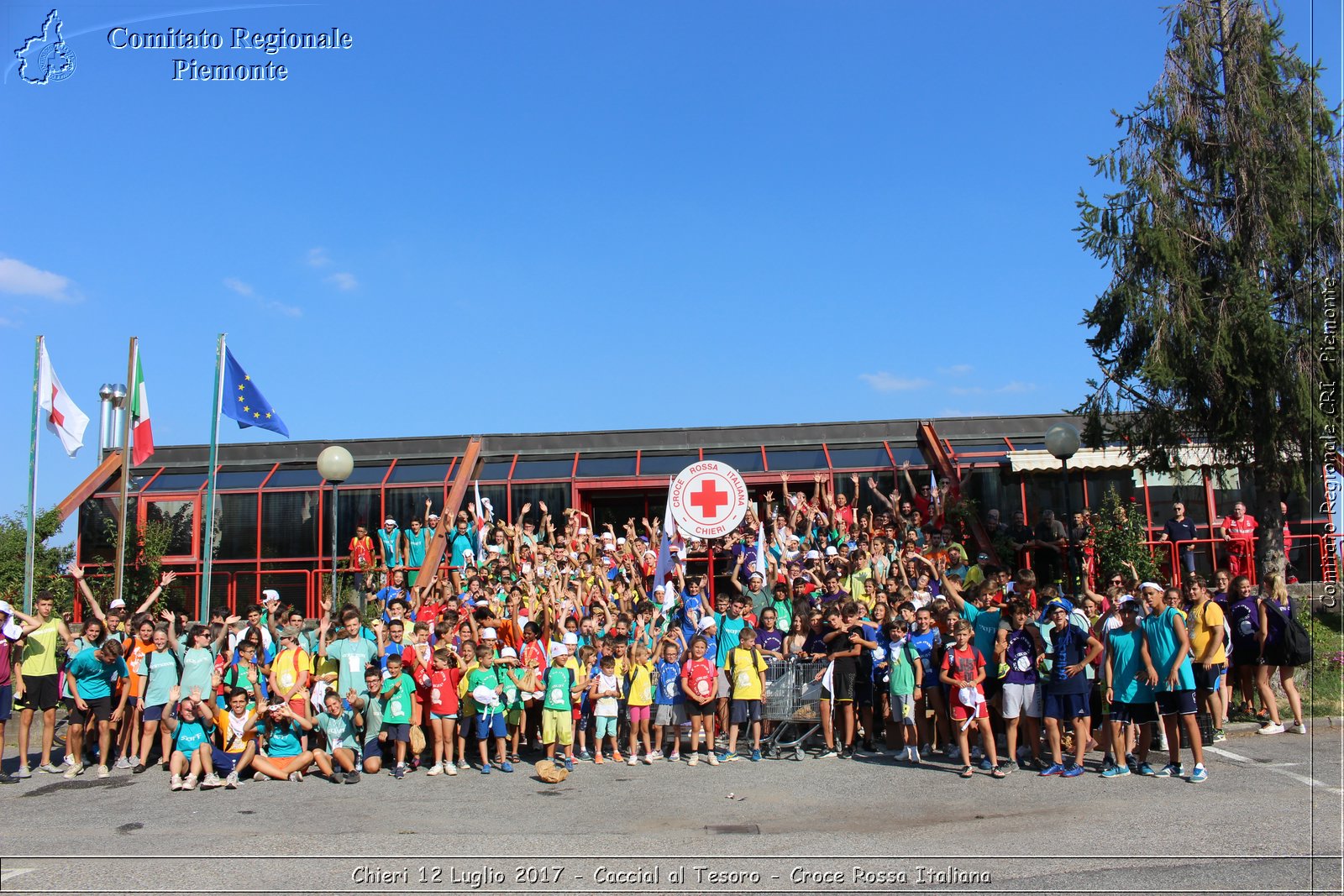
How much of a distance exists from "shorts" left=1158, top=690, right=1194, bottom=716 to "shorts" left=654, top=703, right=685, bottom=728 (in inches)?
186

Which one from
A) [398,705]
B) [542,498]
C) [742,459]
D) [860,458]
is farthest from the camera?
[742,459]

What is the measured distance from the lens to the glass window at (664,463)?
1994 cm

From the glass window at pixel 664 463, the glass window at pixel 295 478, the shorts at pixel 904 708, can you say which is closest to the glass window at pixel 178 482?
the glass window at pixel 295 478

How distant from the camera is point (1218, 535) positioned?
17.2 meters

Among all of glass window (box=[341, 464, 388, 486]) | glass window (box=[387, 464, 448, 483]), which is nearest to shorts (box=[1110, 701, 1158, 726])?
glass window (box=[387, 464, 448, 483])

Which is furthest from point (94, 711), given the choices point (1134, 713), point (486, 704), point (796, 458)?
point (796, 458)

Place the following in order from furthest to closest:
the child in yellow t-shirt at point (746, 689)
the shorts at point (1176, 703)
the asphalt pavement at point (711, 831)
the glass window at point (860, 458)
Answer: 1. the glass window at point (860, 458)
2. the child in yellow t-shirt at point (746, 689)
3. the shorts at point (1176, 703)
4. the asphalt pavement at point (711, 831)

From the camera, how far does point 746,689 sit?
1108cm

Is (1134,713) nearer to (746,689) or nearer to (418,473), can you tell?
(746,689)

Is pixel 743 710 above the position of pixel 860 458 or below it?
below

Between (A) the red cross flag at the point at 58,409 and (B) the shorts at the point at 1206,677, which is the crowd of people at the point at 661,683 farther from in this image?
(A) the red cross flag at the point at 58,409

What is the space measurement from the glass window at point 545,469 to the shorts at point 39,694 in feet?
31.3

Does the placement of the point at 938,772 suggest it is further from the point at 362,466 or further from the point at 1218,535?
the point at 362,466

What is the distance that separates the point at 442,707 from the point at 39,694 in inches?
177
